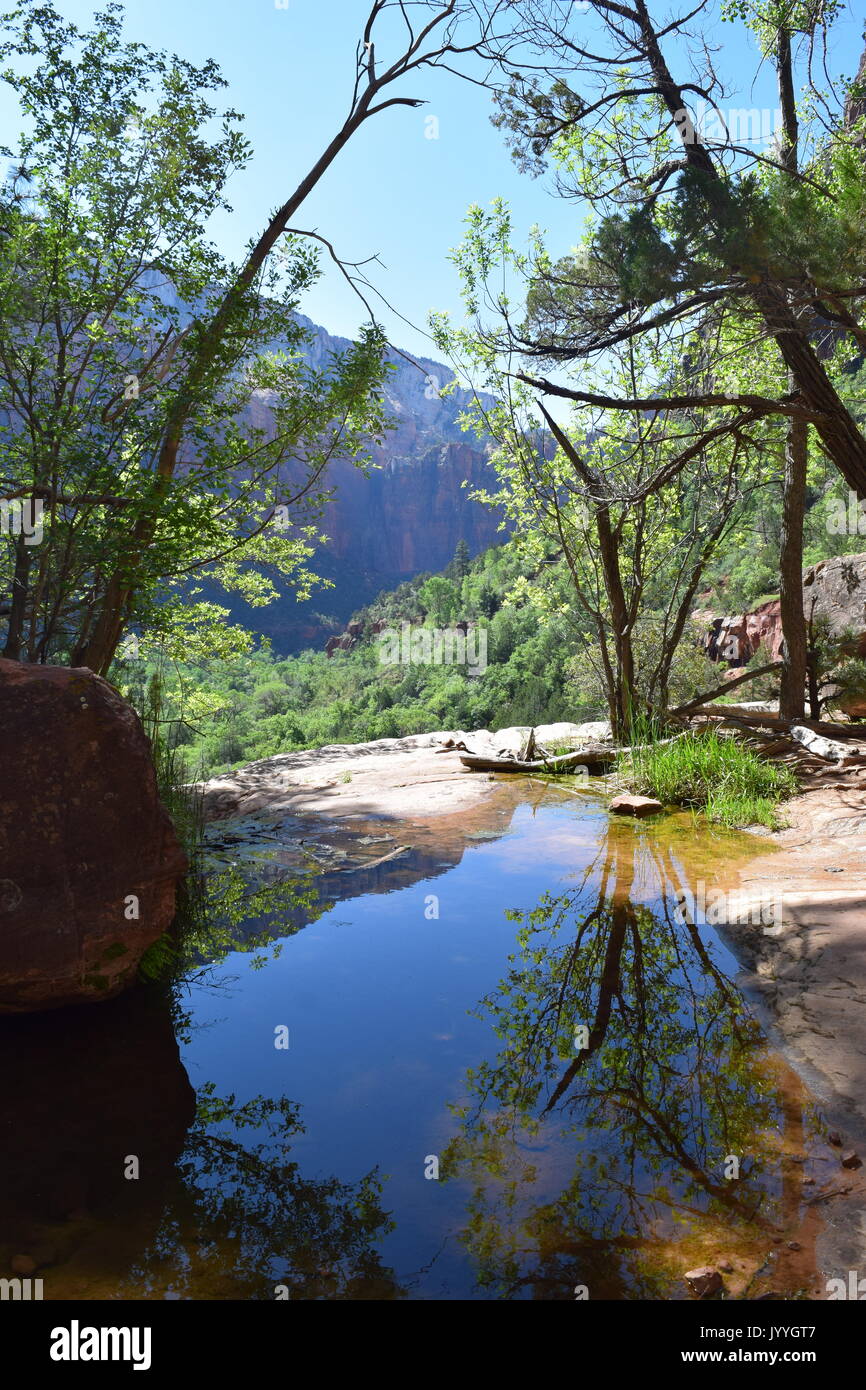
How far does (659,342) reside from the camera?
25.9ft

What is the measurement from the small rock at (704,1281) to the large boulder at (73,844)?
2.54 m

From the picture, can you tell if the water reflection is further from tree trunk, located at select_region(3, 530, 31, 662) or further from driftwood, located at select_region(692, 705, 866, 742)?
driftwood, located at select_region(692, 705, 866, 742)

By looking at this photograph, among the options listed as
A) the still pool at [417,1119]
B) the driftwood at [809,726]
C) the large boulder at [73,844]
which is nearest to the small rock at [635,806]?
the driftwood at [809,726]

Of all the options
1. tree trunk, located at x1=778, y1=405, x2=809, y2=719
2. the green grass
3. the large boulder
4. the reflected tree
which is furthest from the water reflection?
tree trunk, located at x1=778, y1=405, x2=809, y2=719

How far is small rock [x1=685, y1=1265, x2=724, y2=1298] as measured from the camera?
1.84m

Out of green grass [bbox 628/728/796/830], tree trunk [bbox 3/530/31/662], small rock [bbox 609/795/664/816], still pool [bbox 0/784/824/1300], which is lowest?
still pool [bbox 0/784/824/1300]

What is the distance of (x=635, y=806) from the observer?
6480mm

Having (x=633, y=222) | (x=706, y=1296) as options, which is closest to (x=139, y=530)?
(x=633, y=222)

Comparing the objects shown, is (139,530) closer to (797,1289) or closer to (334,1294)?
(334,1294)

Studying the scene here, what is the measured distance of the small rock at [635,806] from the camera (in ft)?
21.3

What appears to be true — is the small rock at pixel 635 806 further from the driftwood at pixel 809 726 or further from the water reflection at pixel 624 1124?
the water reflection at pixel 624 1124

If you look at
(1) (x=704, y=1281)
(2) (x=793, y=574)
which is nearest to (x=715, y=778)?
(2) (x=793, y=574)

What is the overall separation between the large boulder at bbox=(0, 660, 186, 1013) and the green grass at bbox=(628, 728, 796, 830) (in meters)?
4.15

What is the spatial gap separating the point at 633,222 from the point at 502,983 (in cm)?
447
